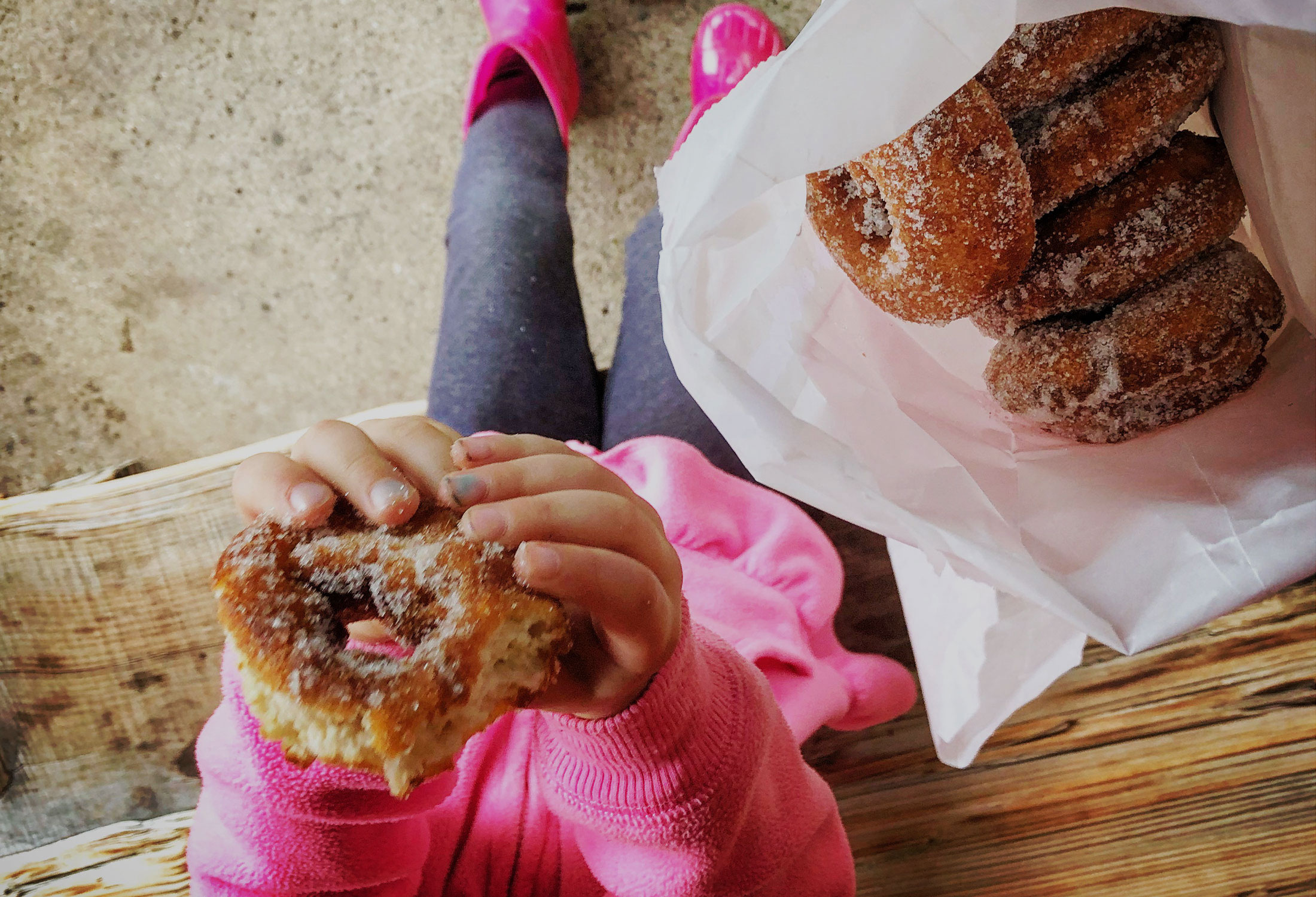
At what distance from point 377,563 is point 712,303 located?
32 cm

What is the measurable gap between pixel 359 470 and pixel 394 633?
92 mm

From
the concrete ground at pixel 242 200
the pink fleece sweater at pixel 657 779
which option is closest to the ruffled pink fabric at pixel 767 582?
the pink fleece sweater at pixel 657 779

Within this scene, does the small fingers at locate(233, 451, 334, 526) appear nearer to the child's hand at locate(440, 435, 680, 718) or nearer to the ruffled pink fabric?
the child's hand at locate(440, 435, 680, 718)

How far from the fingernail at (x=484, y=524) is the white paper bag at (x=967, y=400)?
200mm

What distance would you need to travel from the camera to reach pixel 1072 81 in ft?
1.99

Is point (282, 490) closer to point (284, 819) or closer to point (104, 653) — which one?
point (284, 819)

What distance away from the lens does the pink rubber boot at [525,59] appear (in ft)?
3.92

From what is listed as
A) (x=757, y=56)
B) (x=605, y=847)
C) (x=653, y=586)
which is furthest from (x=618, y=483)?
(x=757, y=56)

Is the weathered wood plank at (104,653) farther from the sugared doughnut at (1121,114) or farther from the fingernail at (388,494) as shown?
the sugared doughnut at (1121,114)

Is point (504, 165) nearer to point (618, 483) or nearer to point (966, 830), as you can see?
point (618, 483)

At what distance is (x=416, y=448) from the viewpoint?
19.9 inches

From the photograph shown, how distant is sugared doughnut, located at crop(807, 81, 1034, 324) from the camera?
1.86 feet

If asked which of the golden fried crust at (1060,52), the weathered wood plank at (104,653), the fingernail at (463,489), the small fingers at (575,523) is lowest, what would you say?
the weathered wood plank at (104,653)

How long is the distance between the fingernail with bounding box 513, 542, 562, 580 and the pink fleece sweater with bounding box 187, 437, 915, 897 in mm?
168
